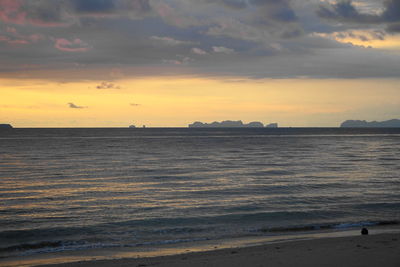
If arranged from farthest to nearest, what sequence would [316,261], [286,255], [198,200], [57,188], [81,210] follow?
[57,188]
[198,200]
[81,210]
[286,255]
[316,261]

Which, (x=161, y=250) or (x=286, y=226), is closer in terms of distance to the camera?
(x=161, y=250)

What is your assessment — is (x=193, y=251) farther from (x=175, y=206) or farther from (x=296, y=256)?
(x=175, y=206)

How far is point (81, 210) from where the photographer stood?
24.1 metres

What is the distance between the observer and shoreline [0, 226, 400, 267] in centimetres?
1420

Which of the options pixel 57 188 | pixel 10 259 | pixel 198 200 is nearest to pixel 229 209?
pixel 198 200

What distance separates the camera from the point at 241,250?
1518cm

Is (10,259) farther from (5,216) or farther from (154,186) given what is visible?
(154,186)

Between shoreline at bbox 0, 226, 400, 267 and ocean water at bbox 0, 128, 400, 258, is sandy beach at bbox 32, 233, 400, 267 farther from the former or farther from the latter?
ocean water at bbox 0, 128, 400, 258

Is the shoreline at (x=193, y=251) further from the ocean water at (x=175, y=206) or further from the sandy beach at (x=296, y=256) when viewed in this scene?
the ocean water at (x=175, y=206)

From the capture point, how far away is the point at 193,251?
52.6 ft

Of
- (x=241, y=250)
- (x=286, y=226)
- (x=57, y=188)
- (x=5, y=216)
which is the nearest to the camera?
(x=241, y=250)

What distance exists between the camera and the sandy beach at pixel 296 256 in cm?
1277

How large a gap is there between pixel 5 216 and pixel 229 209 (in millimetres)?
12774

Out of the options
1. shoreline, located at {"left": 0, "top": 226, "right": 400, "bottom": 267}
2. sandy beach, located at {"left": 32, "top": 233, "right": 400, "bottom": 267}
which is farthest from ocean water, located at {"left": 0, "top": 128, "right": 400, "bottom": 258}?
sandy beach, located at {"left": 32, "top": 233, "right": 400, "bottom": 267}
